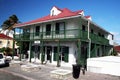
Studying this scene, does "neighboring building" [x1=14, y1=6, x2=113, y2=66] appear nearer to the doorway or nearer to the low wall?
the doorway

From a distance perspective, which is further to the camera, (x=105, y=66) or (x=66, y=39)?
(x=66, y=39)

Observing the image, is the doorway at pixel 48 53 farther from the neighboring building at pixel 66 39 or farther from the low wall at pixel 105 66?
the low wall at pixel 105 66

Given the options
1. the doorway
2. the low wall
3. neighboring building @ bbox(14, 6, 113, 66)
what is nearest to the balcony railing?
neighboring building @ bbox(14, 6, 113, 66)

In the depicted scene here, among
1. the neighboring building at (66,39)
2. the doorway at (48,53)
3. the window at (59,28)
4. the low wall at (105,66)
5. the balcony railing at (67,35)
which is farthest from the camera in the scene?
the doorway at (48,53)

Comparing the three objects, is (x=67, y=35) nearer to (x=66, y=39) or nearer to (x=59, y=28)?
(x=66, y=39)

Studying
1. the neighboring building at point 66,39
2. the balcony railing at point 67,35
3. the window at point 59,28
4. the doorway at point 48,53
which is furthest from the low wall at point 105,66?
the doorway at point 48,53

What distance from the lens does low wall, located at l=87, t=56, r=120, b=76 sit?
473 inches

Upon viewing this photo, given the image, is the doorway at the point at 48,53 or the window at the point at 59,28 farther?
the doorway at the point at 48,53

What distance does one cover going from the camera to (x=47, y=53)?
19.9 metres

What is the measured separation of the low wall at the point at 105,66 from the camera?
39.4ft

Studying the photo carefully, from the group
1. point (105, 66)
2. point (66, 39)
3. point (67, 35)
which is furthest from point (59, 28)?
point (105, 66)

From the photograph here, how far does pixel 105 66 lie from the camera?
41.6ft

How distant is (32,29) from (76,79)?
1452 centimetres

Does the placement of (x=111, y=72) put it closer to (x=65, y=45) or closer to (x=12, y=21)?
(x=65, y=45)
